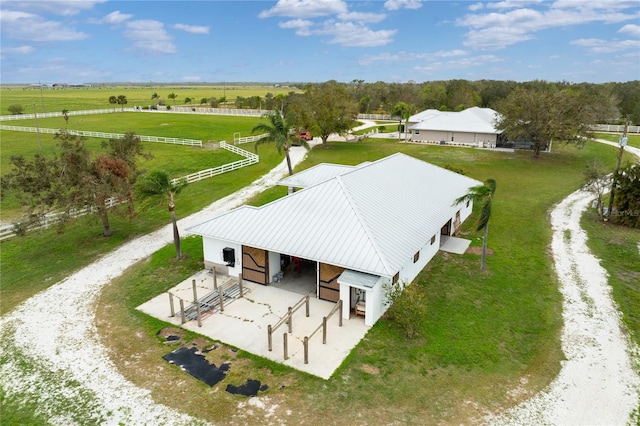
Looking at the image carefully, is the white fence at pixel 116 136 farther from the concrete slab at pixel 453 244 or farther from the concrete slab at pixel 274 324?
the concrete slab at pixel 274 324

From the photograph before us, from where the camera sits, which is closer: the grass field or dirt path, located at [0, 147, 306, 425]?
dirt path, located at [0, 147, 306, 425]

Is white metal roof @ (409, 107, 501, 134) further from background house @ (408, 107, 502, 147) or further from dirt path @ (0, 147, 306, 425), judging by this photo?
dirt path @ (0, 147, 306, 425)

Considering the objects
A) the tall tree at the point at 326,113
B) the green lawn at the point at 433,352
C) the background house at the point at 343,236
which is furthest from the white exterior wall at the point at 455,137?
the background house at the point at 343,236

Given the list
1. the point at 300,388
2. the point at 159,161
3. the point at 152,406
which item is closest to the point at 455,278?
the point at 300,388

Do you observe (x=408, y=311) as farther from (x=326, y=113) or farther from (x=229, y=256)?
(x=326, y=113)

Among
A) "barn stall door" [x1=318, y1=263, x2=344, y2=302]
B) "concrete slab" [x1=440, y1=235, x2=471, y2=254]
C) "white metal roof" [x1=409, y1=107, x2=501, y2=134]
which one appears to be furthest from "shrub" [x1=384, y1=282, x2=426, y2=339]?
"white metal roof" [x1=409, y1=107, x2=501, y2=134]

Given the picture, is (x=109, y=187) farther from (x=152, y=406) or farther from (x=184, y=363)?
(x=152, y=406)
